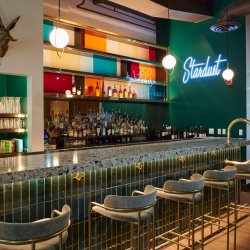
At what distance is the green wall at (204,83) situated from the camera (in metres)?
5.92

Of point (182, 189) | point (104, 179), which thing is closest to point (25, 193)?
point (104, 179)

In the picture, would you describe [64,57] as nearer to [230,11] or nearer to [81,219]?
[230,11]

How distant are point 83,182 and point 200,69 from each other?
472 centimetres

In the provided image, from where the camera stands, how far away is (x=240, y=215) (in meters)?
4.58

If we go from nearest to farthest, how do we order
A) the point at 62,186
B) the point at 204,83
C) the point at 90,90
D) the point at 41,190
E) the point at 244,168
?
the point at 41,190 → the point at 62,186 → the point at 244,168 → the point at 90,90 → the point at 204,83

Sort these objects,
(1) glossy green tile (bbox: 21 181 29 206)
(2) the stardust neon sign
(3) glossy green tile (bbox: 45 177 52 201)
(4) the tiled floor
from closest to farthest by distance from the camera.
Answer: (1) glossy green tile (bbox: 21 181 29 206)
(3) glossy green tile (bbox: 45 177 52 201)
(4) the tiled floor
(2) the stardust neon sign

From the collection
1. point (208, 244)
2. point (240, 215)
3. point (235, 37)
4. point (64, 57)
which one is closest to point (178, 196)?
point (208, 244)

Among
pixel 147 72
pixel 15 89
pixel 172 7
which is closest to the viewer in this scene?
pixel 15 89

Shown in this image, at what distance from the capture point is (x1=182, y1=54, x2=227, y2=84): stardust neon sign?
623 cm

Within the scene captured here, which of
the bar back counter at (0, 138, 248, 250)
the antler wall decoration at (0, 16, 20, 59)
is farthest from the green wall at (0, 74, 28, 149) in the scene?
the bar back counter at (0, 138, 248, 250)

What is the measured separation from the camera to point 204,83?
6.49 m

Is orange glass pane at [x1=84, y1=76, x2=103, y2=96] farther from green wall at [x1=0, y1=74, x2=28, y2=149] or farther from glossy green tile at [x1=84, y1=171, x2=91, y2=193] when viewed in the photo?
glossy green tile at [x1=84, y1=171, x2=91, y2=193]

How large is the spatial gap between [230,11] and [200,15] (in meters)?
0.60

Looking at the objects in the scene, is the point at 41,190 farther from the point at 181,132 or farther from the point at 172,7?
the point at 181,132
